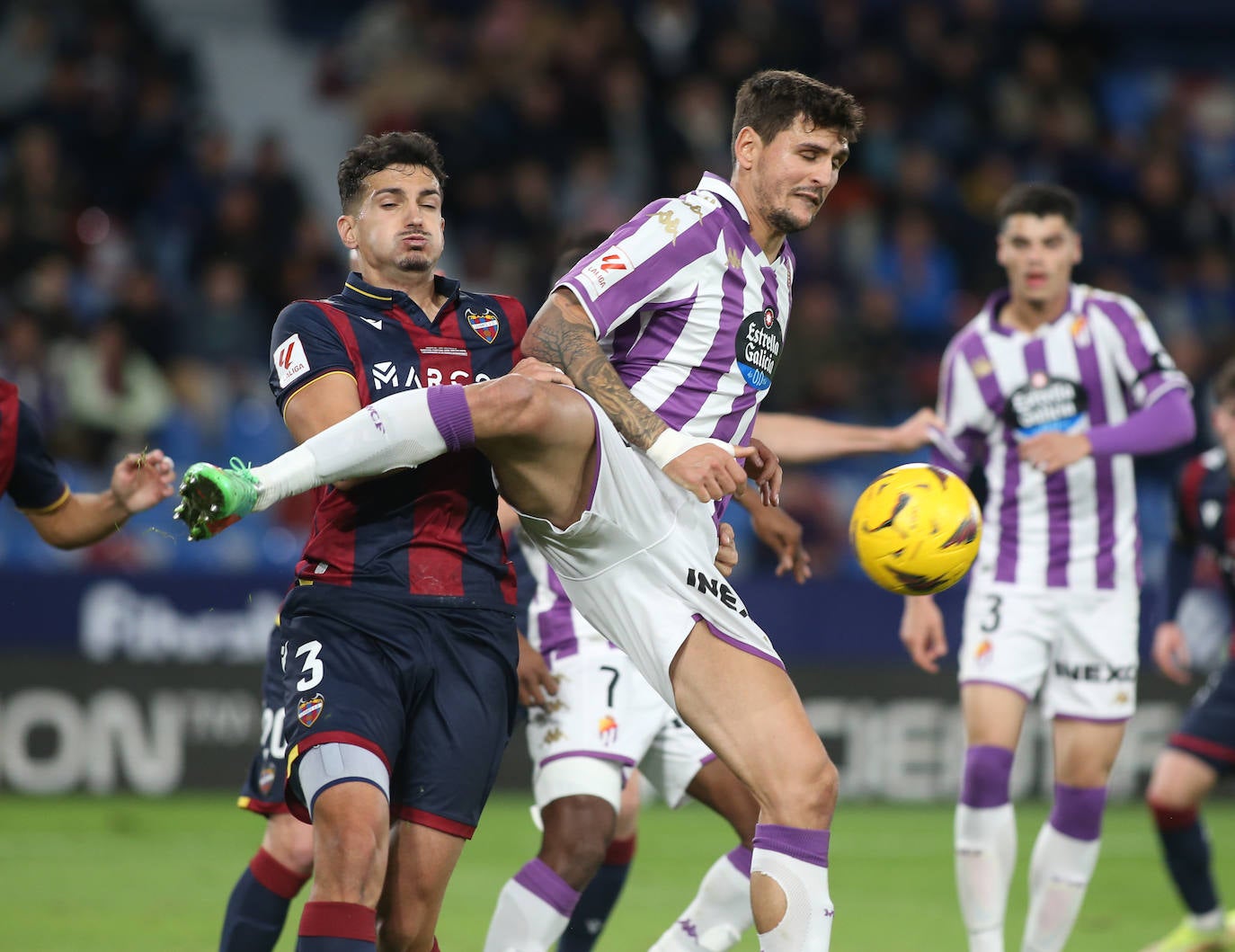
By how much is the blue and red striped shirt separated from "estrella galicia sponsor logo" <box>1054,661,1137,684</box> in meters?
2.75

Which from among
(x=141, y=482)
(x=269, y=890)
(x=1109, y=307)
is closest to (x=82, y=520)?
(x=141, y=482)

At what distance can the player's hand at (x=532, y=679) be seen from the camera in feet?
16.9

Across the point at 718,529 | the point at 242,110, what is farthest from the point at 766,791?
the point at 242,110

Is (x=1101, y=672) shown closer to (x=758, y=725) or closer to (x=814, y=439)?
(x=814, y=439)

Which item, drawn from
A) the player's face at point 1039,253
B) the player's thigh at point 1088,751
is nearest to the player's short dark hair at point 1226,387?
the player's face at point 1039,253

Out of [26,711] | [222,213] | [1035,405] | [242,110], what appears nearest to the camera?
[1035,405]


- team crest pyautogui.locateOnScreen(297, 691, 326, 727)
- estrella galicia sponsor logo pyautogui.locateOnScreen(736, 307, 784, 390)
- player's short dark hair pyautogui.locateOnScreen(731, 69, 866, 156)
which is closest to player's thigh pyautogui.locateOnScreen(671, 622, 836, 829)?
estrella galicia sponsor logo pyautogui.locateOnScreen(736, 307, 784, 390)

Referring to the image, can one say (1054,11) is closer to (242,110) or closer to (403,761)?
(242,110)

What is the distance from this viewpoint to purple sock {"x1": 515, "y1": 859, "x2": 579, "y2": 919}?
4898mm

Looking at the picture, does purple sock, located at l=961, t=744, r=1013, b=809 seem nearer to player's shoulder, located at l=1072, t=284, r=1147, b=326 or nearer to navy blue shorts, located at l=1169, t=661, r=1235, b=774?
navy blue shorts, located at l=1169, t=661, r=1235, b=774

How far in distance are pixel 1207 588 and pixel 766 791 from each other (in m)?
7.36

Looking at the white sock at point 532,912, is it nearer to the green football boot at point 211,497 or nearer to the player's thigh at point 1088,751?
the green football boot at point 211,497

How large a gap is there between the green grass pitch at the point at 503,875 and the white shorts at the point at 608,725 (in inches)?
51.6

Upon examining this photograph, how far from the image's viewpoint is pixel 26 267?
11914 mm
